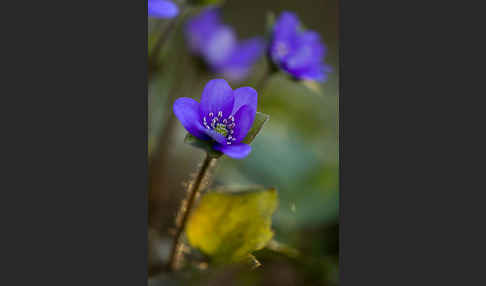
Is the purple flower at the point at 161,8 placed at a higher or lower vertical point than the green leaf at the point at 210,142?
higher

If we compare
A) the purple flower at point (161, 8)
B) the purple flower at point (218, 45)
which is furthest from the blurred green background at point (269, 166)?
the purple flower at point (161, 8)

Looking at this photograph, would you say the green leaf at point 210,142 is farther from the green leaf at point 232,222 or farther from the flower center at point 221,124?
the green leaf at point 232,222

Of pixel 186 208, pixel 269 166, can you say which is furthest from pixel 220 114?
pixel 269 166

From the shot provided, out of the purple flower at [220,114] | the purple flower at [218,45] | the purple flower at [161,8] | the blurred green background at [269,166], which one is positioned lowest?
the blurred green background at [269,166]

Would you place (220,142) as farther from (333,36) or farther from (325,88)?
(325,88)

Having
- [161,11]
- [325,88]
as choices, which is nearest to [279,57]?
[161,11]

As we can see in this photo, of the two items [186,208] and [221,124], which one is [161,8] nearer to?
Result: [221,124]

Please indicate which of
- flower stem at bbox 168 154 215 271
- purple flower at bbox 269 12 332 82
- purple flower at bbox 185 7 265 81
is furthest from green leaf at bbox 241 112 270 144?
purple flower at bbox 185 7 265 81
